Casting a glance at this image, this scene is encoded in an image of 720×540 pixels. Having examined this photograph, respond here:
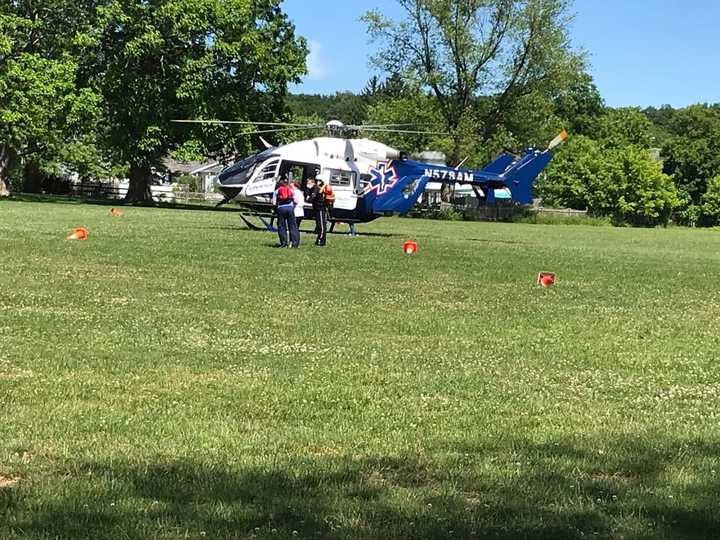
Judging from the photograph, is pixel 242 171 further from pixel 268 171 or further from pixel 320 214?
pixel 320 214

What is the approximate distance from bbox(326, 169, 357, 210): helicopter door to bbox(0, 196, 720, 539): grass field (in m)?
13.7

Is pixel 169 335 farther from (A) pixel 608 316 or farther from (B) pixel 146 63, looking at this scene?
(B) pixel 146 63

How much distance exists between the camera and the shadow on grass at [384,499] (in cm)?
399

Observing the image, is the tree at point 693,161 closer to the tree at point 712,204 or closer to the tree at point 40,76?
the tree at point 712,204

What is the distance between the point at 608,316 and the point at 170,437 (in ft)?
27.1

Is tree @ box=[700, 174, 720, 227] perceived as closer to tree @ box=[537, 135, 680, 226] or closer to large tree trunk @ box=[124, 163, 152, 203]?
tree @ box=[537, 135, 680, 226]

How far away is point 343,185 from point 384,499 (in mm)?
23925

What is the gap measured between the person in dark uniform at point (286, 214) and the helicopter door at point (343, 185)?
631 cm

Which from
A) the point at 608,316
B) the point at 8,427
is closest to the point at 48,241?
the point at 608,316

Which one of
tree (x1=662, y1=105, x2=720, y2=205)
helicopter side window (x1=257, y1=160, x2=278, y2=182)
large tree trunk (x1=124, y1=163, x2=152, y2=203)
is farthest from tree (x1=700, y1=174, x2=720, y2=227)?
helicopter side window (x1=257, y1=160, x2=278, y2=182)

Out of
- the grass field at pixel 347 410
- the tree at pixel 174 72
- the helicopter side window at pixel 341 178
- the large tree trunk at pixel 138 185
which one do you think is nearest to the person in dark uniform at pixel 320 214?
the helicopter side window at pixel 341 178

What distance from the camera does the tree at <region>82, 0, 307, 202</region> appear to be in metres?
52.5

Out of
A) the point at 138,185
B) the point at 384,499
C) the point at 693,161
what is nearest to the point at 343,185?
the point at 384,499

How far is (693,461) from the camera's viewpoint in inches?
212
